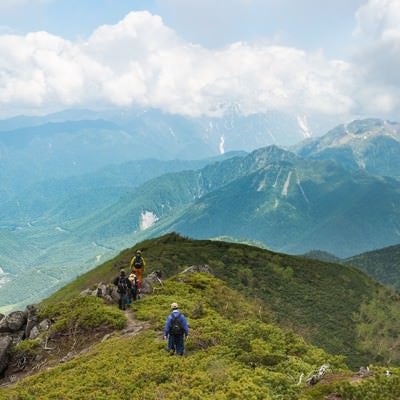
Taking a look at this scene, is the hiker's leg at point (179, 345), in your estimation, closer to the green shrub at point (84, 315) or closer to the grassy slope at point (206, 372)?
the grassy slope at point (206, 372)

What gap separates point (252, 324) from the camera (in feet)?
132

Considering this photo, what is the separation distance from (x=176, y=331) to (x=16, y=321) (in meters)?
29.4

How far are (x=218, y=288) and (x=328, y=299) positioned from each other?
172ft

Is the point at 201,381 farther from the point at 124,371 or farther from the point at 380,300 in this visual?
the point at 380,300

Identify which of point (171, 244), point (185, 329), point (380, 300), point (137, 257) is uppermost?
point (171, 244)

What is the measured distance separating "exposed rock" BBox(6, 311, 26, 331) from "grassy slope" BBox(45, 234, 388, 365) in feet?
155

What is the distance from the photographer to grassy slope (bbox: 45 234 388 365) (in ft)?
320

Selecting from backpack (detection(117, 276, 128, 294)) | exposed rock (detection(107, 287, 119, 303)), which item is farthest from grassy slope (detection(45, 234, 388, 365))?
backpack (detection(117, 276, 128, 294))

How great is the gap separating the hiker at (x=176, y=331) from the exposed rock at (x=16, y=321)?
2756 cm

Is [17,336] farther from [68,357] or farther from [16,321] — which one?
[68,357]

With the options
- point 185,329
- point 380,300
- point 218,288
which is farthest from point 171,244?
point 185,329

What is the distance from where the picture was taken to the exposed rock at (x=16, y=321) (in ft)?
181

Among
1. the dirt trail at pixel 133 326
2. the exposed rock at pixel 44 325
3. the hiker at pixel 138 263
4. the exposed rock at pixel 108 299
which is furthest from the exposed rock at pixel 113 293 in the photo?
the exposed rock at pixel 44 325

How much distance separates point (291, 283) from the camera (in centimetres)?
12012
